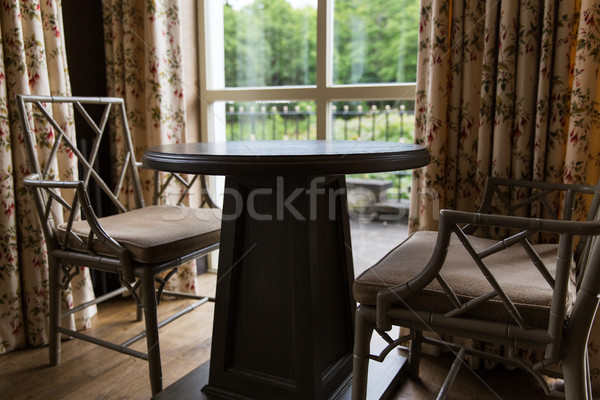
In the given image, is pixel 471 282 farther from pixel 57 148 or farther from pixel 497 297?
pixel 57 148

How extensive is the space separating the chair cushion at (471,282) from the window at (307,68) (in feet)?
3.19

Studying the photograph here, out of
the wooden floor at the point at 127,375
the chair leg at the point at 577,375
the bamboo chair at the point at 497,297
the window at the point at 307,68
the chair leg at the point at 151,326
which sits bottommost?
the wooden floor at the point at 127,375

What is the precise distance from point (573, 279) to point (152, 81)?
1.90 m

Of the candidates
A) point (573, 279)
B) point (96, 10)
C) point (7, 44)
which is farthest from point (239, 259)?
point (96, 10)

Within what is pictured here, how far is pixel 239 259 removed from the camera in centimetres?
143

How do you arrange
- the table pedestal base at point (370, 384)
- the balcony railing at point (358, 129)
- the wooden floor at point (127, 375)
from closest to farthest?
1. the table pedestal base at point (370, 384)
2. the wooden floor at point (127, 375)
3. the balcony railing at point (358, 129)

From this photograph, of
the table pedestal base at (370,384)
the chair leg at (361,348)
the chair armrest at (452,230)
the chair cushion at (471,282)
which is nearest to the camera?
the chair armrest at (452,230)

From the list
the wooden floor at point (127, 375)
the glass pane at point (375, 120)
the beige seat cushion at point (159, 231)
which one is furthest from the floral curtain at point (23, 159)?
the glass pane at point (375, 120)

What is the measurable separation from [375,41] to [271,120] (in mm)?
660

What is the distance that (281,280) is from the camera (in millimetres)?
1396

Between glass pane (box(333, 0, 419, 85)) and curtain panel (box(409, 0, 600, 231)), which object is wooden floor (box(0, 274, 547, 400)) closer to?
curtain panel (box(409, 0, 600, 231))

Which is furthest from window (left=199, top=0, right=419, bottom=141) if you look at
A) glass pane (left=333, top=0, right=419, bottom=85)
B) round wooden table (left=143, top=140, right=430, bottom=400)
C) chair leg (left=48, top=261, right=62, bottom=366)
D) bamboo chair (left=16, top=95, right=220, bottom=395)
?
chair leg (left=48, top=261, right=62, bottom=366)

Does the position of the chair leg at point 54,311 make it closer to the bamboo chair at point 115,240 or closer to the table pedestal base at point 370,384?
the bamboo chair at point 115,240

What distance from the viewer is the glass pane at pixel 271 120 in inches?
96.6
